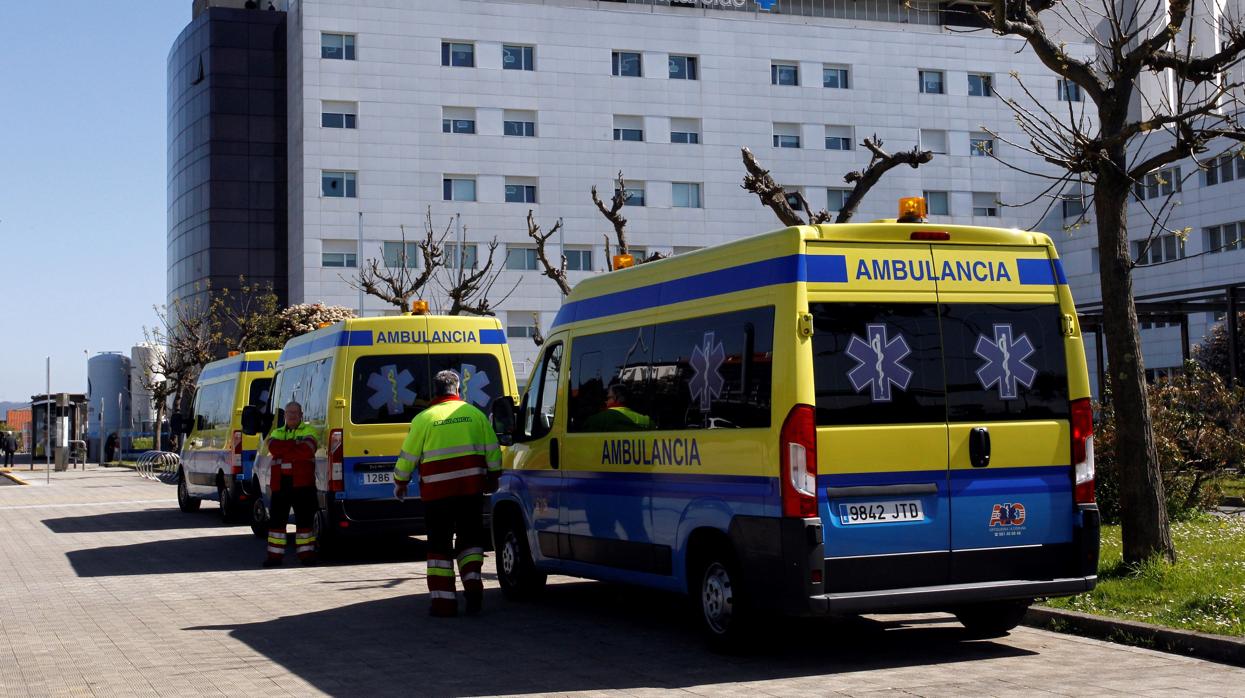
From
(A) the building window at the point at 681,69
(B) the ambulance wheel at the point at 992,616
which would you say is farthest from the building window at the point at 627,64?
(B) the ambulance wheel at the point at 992,616

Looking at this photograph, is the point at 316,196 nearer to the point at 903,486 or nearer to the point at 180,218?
the point at 180,218

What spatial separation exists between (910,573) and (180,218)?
6989 cm

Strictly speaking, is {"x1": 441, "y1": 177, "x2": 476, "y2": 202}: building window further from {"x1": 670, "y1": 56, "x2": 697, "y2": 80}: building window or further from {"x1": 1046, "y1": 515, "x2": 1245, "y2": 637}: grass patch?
{"x1": 1046, "y1": 515, "x2": 1245, "y2": 637}: grass patch

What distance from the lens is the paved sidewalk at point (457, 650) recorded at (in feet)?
26.2

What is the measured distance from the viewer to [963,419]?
8.46 meters

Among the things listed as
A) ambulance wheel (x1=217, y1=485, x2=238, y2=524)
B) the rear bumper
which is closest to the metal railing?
ambulance wheel (x1=217, y1=485, x2=238, y2=524)

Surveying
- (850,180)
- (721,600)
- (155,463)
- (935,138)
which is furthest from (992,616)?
(935,138)

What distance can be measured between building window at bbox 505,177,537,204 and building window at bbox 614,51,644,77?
666 centimetres

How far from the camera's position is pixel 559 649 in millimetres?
9297

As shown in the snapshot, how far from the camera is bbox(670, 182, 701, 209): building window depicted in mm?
63312

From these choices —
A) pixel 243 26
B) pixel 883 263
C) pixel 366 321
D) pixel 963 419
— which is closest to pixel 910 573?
pixel 963 419

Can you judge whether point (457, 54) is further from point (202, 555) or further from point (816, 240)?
point (816, 240)

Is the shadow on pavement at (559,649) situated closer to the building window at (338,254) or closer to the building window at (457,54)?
the building window at (338,254)

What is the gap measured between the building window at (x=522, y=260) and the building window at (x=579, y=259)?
1.48 meters
